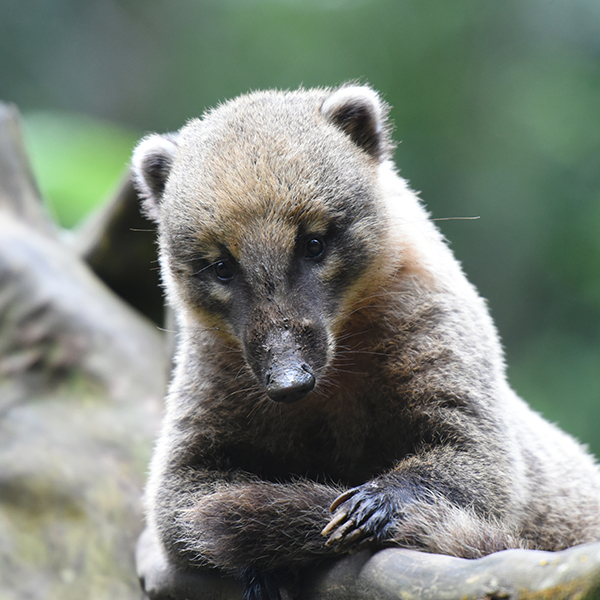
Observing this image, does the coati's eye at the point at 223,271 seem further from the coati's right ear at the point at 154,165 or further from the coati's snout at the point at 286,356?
the coati's right ear at the point at 154,165

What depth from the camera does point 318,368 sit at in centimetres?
277

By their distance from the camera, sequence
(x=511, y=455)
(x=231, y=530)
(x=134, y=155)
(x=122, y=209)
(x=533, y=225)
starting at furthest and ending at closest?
(x=533, y=225) → (x=122, y=209) → (x=134, y=155) → (x=511, y=455) → (x=231, y=530)

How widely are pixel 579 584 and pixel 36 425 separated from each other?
4264mm

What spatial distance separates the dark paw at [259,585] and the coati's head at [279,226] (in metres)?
0.79

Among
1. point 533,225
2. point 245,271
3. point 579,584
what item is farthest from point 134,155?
point 533,225

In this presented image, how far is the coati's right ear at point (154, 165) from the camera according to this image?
11.7ft

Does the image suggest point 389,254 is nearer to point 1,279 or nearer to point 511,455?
point 511,455

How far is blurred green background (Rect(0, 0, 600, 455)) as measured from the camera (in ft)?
29.7

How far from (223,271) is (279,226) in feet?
1.20

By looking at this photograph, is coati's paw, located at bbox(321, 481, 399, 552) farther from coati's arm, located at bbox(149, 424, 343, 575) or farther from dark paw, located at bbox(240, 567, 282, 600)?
dark paw, located at bbox(240, 567, 282, 600)

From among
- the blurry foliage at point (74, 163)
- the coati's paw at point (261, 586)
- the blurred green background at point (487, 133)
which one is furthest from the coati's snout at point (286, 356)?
the blurred green background at point (487, 133)

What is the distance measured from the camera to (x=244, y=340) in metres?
2.88

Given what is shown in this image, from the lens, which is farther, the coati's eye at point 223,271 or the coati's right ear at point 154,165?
the coati's right ear at point 154,165

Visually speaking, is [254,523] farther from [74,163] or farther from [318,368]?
[74,163]
